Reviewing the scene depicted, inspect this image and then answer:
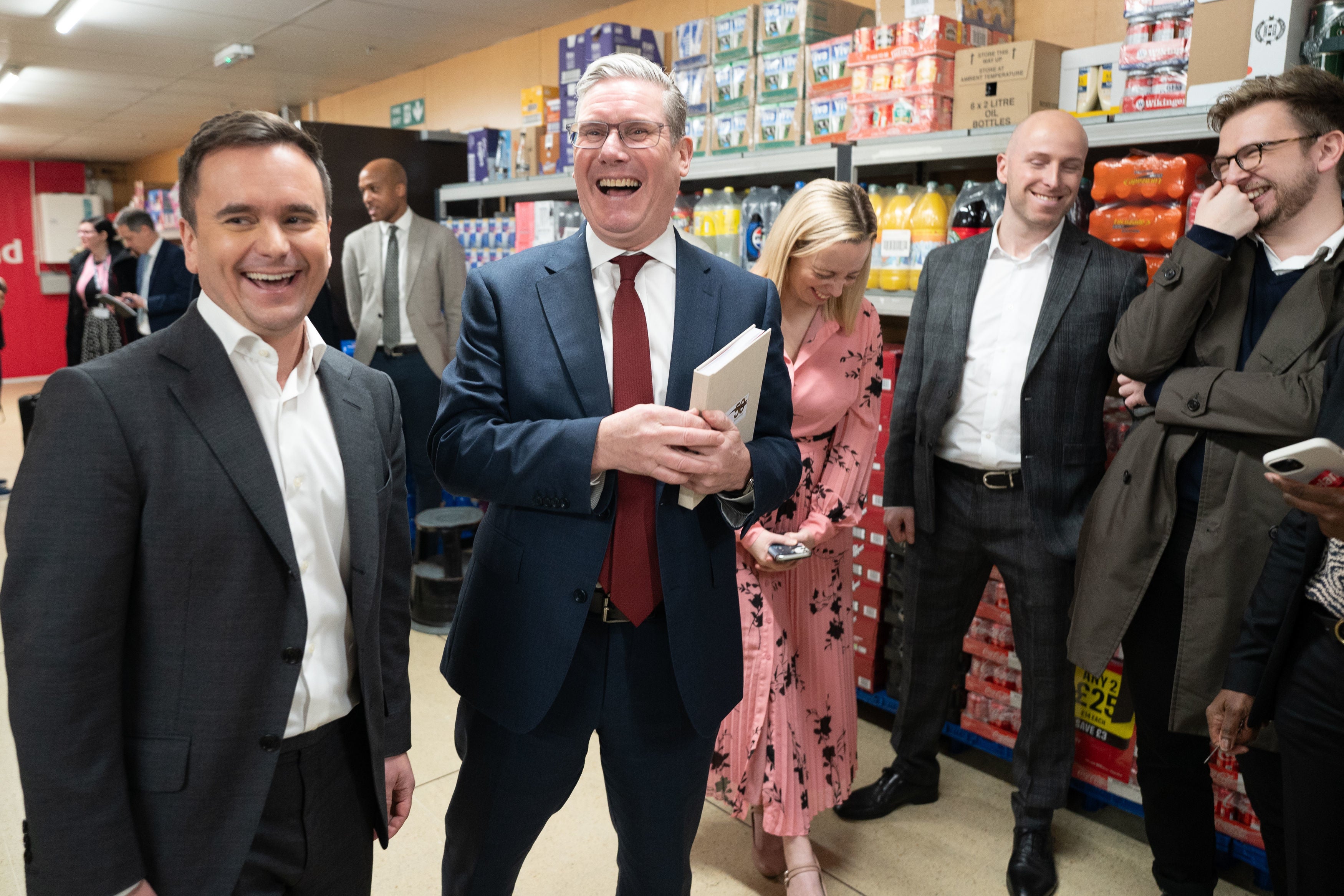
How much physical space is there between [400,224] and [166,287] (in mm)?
2881

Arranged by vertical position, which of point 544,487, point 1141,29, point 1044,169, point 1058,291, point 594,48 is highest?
point 594,48

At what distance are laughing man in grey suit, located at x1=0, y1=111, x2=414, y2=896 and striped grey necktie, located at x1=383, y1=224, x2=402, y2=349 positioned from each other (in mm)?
3672

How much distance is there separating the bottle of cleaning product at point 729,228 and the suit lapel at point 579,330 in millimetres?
2335

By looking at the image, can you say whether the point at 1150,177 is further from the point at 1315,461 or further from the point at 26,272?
the point at 26,272

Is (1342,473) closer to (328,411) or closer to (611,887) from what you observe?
(328,411)

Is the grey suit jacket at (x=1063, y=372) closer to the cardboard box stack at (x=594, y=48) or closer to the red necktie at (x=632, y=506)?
the red necktie at (x=632, y=506)

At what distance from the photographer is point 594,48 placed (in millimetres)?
4523

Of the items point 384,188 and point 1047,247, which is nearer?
point 1047,247

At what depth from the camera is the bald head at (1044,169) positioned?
7.89 feet

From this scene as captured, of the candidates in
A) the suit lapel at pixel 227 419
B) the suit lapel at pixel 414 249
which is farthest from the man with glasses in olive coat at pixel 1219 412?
the suit lapel at pixel 414 249

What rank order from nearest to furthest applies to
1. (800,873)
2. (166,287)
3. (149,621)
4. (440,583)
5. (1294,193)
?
1. (149,621)
2. (1294,193)
3. (800,873)
4. (440,583)
5. (166,287)

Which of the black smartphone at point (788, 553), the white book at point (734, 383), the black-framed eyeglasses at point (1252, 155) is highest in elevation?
the black-framed eyeglasses at point (1252, 155)

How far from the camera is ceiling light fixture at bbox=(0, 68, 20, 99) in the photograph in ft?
25.7

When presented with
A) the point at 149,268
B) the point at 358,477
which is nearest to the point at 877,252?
the point at 358,477
